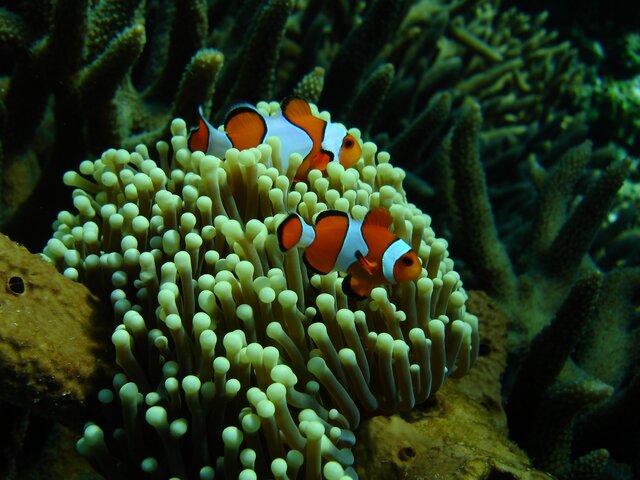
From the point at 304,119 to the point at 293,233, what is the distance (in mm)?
567

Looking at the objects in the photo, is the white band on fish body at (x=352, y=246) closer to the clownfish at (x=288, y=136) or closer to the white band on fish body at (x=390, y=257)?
the white band on fish body at (x=390, y=257)

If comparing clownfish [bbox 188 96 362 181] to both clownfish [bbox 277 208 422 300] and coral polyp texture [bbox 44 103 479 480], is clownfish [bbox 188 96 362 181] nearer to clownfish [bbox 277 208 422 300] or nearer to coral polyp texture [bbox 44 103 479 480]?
coral polyp texture [bbox 44 103 479 480]

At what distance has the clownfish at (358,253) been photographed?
1.32 metres

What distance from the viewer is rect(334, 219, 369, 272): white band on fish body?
1326mm

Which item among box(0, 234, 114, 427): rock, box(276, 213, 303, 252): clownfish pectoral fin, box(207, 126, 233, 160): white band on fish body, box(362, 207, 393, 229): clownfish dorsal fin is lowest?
box(0, 234, 114, 427): rock

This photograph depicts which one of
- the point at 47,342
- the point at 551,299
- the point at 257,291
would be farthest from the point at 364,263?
the point at 551,299

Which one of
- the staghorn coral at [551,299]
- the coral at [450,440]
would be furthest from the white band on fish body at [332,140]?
the staghorn coral at [551,299]

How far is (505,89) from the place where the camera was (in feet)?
16.1

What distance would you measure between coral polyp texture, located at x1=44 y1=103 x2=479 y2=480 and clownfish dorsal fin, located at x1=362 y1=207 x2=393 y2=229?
151 millimetres

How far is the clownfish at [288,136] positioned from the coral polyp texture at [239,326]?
70 mm

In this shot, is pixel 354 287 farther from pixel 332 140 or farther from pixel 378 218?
pixel 332 140

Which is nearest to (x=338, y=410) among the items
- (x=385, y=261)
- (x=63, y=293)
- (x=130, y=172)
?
(x=385, y=261)

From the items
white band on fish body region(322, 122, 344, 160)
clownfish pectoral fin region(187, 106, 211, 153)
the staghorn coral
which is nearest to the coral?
the staghorn coral

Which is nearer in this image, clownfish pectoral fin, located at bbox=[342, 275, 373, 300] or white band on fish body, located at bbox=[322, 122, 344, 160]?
clownfish pectoral fin, located at bbox=[342, 275, 373, 300]
